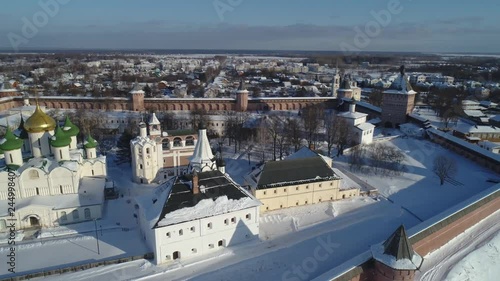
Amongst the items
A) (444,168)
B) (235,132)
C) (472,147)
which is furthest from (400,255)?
(235,132)

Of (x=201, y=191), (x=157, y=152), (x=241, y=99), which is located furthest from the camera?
(x=241, y=99)

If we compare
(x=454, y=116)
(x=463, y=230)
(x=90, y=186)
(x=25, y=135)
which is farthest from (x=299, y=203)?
(x=454, y=116)

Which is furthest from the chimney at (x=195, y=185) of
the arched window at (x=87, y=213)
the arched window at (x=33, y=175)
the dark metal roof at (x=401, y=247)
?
the arched window at (x=33, y=175)

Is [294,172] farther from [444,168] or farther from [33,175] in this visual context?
[33,175]

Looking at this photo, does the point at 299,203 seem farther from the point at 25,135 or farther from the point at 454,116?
the point at 454,116

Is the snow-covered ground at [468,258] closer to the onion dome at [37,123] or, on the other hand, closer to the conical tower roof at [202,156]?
the conical tower roof at [202,156]

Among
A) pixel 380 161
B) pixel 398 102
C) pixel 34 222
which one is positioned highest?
pixel 398 102
